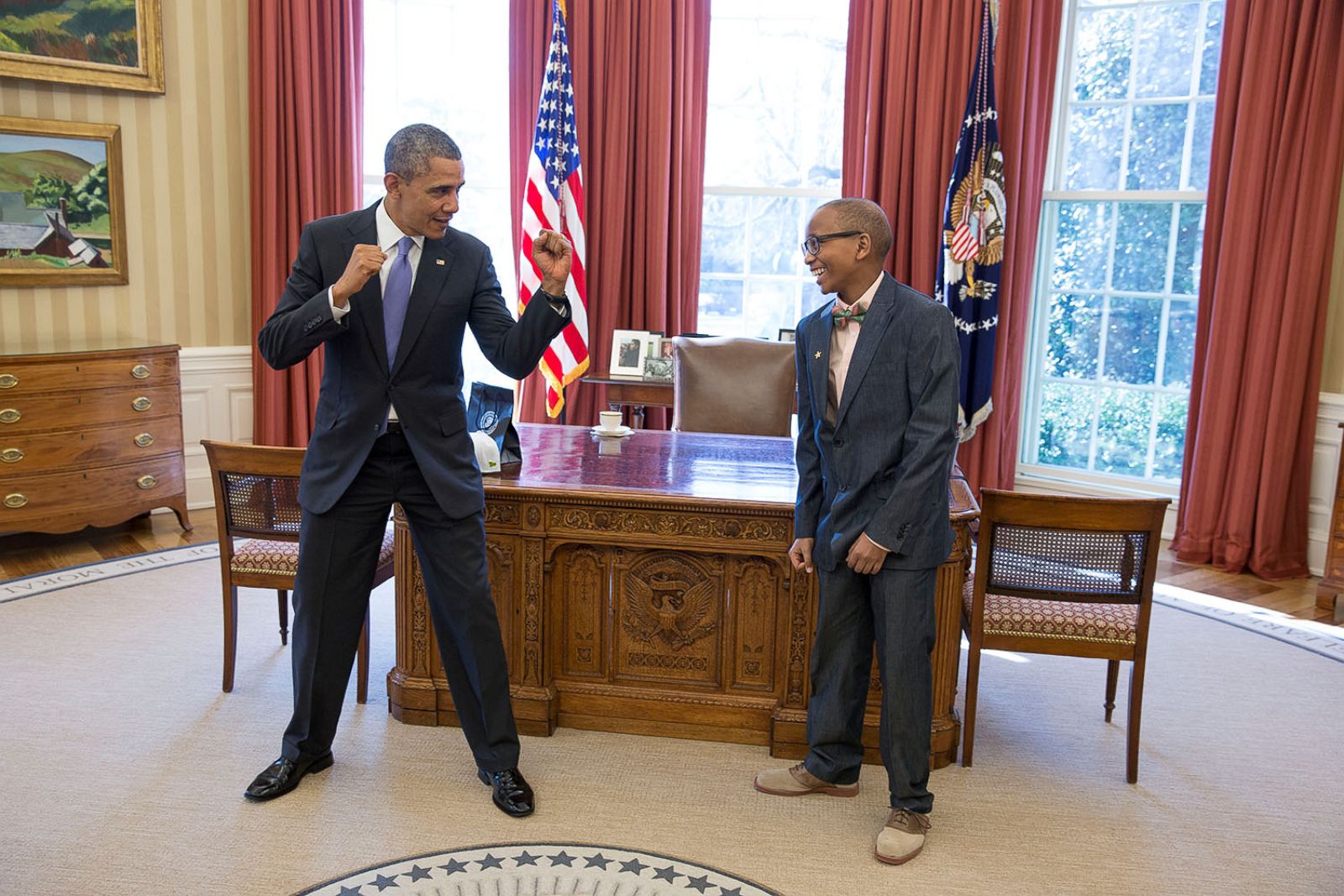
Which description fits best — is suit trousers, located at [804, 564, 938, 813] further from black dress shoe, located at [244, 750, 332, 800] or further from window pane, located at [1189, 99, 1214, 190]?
window pane, located at [1189, 99, 1214, 190]

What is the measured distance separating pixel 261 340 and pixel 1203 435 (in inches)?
179

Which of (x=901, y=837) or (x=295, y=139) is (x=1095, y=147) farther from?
(x=901, y=837)

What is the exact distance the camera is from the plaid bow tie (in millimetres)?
2844

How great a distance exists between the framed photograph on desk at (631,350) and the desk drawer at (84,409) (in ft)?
7.17

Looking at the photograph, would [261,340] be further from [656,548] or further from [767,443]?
[767,443]

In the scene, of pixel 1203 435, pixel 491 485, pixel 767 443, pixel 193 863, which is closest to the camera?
pixel 193 863

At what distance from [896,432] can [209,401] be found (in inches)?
183

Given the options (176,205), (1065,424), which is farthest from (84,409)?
(1065,424)

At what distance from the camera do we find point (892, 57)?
19.4 ft

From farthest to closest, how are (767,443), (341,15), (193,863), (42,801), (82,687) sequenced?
1. (341,15)
2. (767,443)
3. (82,687)
4. (42,801)
5. (193,863)

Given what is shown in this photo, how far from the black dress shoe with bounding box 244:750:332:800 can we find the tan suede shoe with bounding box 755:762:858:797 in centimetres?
124

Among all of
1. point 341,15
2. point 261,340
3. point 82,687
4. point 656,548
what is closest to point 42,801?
point 82,687

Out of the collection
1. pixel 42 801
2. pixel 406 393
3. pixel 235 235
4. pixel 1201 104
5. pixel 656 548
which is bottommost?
pixel 42 801

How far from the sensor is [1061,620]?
331 centimetres
